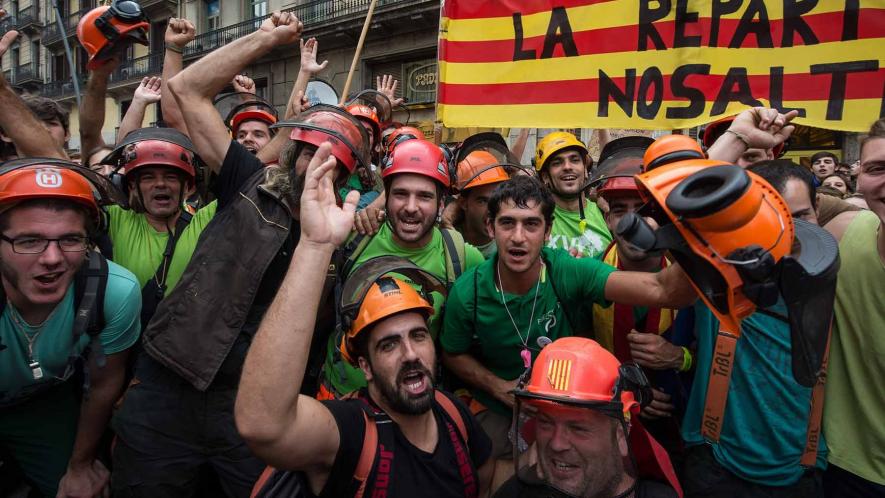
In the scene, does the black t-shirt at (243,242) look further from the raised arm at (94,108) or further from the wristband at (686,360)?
the wristband at (686,360)

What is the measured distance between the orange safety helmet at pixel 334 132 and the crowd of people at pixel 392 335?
0.07 feet

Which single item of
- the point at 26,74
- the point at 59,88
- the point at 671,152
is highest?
the point at 26,74

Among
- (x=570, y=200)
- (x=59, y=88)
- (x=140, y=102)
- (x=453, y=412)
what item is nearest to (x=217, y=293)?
(x=453, y=412)

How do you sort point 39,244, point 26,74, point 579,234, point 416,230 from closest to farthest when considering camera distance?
point 39,244, point 416,230, point 579,234, point 26,74

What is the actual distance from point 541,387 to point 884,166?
1675 mm

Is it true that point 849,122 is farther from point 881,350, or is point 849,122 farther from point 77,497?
point 77,497

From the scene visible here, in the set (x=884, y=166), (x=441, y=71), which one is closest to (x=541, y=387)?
(x=884, y=166)

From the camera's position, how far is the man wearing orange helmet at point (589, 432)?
2.08 meters

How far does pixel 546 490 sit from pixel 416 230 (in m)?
1.65

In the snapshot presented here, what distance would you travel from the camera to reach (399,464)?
2.14 metres

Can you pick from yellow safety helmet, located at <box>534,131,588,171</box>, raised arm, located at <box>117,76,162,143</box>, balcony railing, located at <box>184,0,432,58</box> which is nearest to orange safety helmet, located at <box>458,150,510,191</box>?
yellow safety helmet, located at <box>534,131,588,171</box>

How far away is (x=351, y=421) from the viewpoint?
2078mm

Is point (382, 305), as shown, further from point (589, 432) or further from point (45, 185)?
point (45, 185)

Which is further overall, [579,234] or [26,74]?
[26,74]
